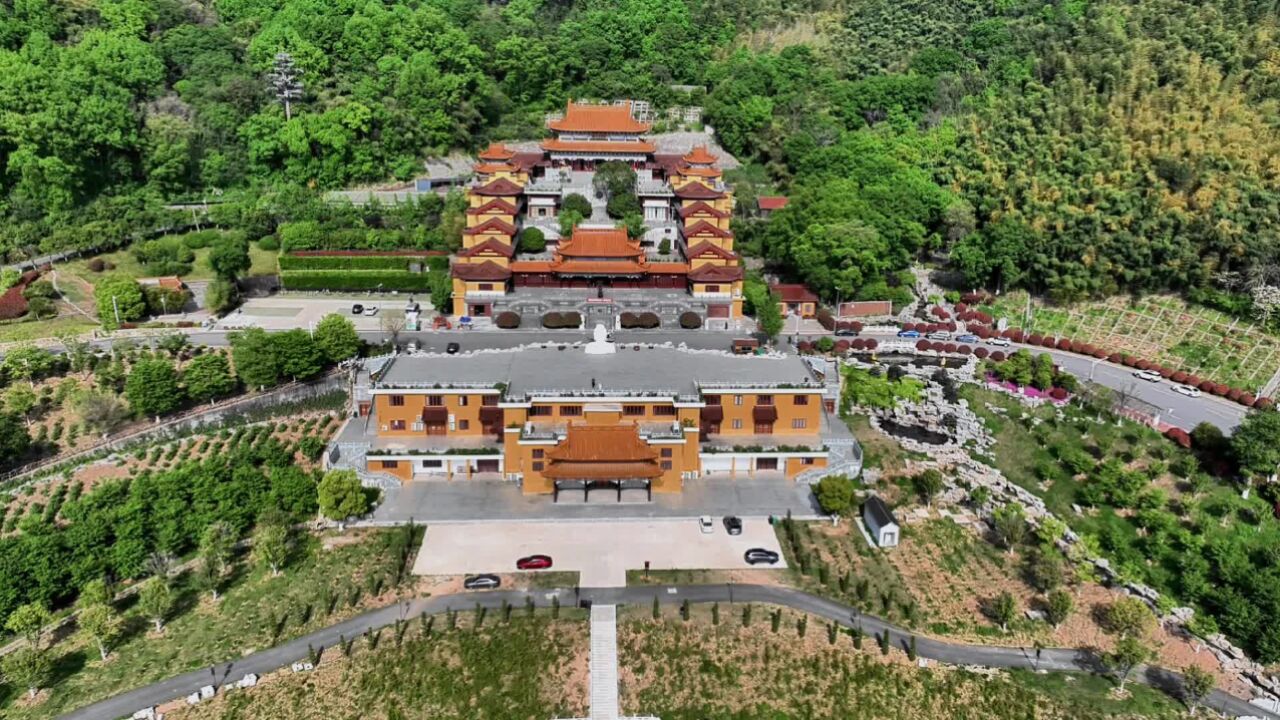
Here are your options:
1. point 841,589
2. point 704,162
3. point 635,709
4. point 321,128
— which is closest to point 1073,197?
point 704,162

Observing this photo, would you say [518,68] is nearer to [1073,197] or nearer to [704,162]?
[704,162]

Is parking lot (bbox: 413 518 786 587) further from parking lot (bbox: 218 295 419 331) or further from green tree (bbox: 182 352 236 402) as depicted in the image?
parking lot (bbox: 218 295 419 331)

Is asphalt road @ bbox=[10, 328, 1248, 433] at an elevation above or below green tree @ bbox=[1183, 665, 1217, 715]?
above

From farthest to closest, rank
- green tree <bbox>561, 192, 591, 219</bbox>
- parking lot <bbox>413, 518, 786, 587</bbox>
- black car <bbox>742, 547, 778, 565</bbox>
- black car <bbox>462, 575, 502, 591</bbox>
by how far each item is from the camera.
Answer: green tree <bbox>561, 192, 591, 219</bbox> → black car <bbox>742, 547, 778, 565</bbox> → parking lot <bbox>413, 518, 786, 587</bbox> → black car <bbox>462, 575, 502, 591</bbox>

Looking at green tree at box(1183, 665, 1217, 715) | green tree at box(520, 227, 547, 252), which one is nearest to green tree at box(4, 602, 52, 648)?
green tree at box(520, 227, 547, 252)

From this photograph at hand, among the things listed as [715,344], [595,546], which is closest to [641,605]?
[595,546]

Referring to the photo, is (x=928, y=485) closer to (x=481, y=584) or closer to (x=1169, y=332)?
(x=481, y=584)

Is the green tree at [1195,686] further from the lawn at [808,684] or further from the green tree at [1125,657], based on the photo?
the green tree at [1125,657]
